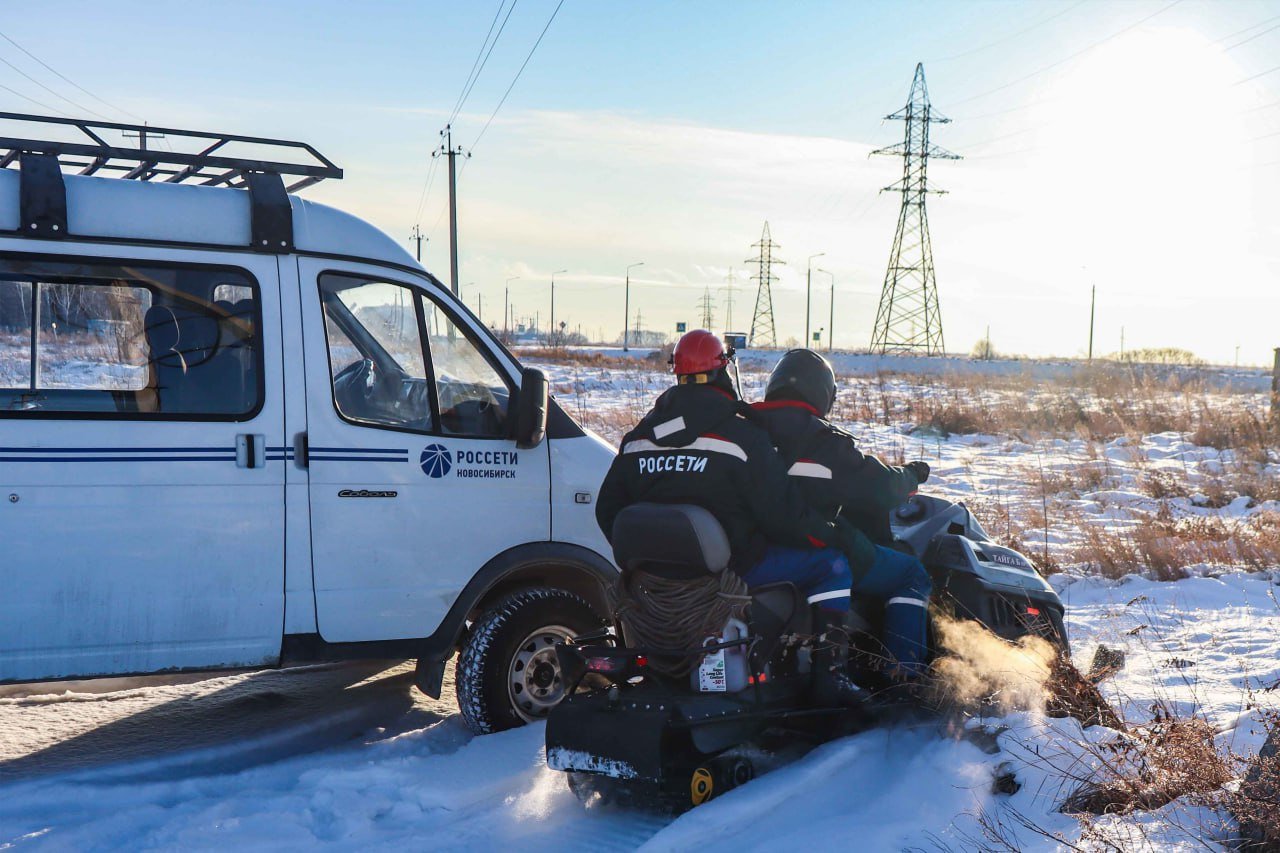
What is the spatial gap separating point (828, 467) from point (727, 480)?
61 centimetres

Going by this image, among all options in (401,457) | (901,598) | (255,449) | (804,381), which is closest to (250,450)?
(255,449)

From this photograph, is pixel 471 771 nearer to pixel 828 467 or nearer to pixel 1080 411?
pixel 828 467

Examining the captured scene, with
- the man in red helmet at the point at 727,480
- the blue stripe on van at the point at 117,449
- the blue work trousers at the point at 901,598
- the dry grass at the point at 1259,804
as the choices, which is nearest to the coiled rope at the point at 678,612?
the man in red helmet at the point at 727,480

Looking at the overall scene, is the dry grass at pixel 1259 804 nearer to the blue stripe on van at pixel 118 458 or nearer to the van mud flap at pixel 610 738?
the van mud flap at pixel 610 738

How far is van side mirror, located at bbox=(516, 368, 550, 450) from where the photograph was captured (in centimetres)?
562

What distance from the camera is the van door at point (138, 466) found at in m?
4.78

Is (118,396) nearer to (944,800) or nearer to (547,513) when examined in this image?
(547,513)

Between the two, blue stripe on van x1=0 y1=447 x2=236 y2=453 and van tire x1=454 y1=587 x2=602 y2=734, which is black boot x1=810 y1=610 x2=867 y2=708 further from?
blue stripe on van x1=0 y1=447 x2=236 y2=453

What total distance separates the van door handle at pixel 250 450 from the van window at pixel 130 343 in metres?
0.11

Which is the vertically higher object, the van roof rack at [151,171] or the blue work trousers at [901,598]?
the van roof rack at [151,171]

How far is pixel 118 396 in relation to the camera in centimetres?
509

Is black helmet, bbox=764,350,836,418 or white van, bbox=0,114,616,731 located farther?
black helmet, bbox=764,350,836,418

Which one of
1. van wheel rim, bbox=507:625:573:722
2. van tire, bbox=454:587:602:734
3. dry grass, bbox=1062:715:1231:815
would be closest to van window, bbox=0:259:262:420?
van tire, bbox=454:587:602:734

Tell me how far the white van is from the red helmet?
3.23 feet
